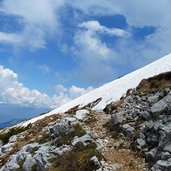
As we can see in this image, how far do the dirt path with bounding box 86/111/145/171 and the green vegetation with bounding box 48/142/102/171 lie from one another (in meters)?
0.85

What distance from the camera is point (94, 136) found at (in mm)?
25812

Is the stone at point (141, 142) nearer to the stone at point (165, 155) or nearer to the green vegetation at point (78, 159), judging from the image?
the green vegetation at point (78, 159)

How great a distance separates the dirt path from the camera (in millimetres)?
20688

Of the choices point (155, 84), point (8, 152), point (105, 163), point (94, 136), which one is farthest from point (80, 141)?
point (155, 84)

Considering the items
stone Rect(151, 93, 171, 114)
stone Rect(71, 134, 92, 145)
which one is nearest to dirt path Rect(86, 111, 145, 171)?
stone Rect(71, 134, 92, 145)

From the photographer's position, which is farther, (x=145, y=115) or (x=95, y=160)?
(x=145, y=115)

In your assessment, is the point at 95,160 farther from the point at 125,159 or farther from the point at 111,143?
the point at 111,143

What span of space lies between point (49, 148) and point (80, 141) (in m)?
2.91

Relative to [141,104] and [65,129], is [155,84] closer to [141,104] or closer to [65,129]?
[141,104]

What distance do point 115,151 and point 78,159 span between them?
277cm

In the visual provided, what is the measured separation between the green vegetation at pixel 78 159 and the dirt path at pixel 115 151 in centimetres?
85

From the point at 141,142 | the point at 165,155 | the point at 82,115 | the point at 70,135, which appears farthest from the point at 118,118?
the point at 165,155

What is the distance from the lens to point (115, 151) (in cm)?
2305

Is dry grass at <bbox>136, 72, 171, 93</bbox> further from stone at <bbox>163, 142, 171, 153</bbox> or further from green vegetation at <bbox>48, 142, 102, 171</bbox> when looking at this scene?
stone at <bbox>163, 142, 171, 153</bbox>
